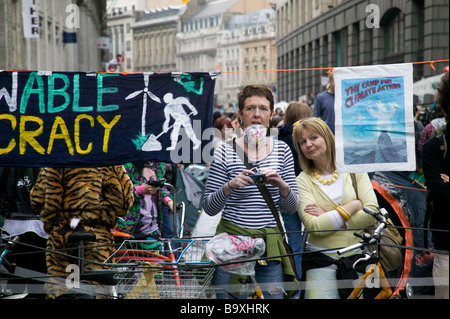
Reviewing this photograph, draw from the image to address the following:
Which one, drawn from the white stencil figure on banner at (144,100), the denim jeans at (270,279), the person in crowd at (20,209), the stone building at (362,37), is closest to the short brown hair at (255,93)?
the white stencil figure on banner at (144,100)

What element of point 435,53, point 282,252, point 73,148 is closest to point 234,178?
point 282,252

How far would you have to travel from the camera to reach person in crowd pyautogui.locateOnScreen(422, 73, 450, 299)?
392 centimetres

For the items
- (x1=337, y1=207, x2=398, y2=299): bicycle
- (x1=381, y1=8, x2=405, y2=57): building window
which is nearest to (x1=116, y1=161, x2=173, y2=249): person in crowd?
(x1=337, y1=207, x2=398, y2=299): bicycle

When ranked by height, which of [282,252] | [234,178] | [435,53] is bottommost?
[282,252]

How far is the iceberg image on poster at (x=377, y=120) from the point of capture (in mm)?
5098

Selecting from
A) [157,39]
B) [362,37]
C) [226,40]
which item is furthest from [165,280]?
[157,39]

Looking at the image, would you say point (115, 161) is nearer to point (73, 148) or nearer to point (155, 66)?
point (73, 148)

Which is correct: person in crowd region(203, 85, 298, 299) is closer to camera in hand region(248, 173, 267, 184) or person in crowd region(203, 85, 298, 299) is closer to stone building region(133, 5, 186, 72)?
camera in hand region(248, 173, 267, 184)

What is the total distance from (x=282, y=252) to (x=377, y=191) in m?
2.46

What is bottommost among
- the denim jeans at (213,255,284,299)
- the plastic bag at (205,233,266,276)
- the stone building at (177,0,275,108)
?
the denim jeans at (213,255,284,299)

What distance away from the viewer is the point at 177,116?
5238 mm

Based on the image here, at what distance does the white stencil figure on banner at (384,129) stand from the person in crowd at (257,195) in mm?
903

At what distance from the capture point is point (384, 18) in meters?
31.9

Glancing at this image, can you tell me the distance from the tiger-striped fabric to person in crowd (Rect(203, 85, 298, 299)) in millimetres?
831
